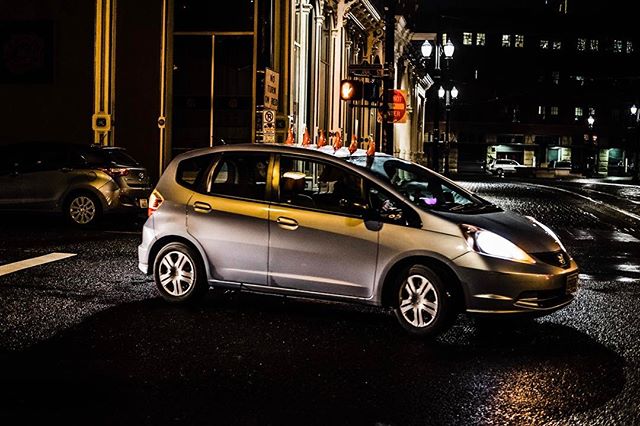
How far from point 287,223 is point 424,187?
1471 millimetres

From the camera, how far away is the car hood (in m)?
7.75

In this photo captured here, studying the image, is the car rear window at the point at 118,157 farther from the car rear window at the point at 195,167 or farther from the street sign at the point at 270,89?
the car rear window at the point at 195,167

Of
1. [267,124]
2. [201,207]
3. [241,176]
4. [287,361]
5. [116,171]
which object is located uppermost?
[267,124]

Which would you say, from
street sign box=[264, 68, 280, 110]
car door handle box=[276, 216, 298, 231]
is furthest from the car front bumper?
street sign box=[264, 68, 280, 110]

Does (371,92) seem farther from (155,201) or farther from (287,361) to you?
(287,361)

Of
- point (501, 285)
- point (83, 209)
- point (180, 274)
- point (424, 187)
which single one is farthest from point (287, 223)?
point (83, 209)

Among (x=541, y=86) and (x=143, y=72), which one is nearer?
(x=143, y=72)

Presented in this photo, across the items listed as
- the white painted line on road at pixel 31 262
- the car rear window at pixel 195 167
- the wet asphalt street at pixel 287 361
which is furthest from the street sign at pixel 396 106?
the car rear window at pixel 195 167

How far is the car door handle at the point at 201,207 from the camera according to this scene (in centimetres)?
877

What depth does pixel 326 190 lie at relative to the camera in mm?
8586

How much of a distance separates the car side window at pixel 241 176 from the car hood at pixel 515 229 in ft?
5.90

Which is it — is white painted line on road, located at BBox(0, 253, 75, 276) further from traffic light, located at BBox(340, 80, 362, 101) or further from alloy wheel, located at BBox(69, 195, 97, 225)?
traffic light, located at BBox(340, 80, 362, 101)

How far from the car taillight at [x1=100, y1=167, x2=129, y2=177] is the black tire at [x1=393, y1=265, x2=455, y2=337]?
33.4 feet

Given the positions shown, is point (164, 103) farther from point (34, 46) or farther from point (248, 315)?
point (248, 315)
